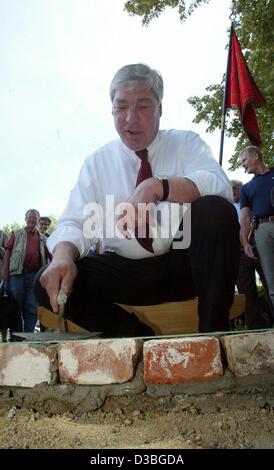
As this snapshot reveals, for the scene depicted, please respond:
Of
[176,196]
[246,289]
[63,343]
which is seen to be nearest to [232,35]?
[246,289]

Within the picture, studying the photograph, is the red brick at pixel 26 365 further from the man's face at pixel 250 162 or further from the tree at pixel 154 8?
the tree at pixel 154 8

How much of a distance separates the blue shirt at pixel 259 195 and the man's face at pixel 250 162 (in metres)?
0.09

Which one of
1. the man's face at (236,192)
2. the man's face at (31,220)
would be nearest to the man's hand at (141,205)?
the man's face at (236,192)

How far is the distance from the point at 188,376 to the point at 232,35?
19.9 feet

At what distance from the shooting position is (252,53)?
802 centimetres

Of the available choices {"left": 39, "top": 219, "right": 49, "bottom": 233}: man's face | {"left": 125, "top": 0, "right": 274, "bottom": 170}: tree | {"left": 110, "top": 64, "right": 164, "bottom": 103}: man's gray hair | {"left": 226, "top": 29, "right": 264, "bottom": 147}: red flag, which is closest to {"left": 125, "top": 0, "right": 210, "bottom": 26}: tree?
{"left": 125, "top": 0, "right": 274, "bottom": 170}: tree

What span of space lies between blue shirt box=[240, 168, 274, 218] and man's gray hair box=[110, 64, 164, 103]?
2090mm

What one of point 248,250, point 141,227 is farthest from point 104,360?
point 248,250

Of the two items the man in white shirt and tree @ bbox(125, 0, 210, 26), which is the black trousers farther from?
tree @ bbox(125, 0, 210, 26)

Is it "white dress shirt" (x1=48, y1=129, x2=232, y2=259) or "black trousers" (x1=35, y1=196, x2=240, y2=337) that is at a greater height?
"white dress shirt" (x1=48, y1=129, x2=232, y2=259)

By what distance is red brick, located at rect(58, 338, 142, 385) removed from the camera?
3.96 feet

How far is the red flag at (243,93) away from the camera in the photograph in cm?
567

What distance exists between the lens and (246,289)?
13.4ft

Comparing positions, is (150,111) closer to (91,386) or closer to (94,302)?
(94,302)
